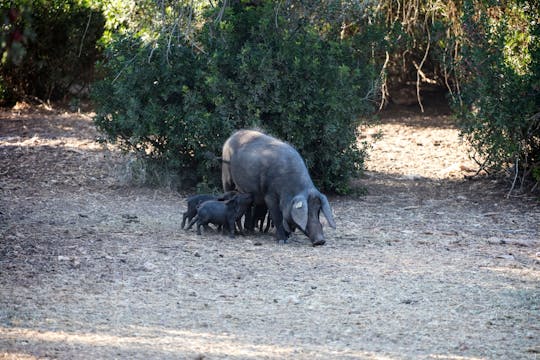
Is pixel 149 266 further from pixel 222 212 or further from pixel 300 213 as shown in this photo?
pixel 300 213

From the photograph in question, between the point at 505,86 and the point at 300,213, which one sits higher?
the point at 505,86

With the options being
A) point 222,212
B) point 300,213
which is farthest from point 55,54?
point 300,213

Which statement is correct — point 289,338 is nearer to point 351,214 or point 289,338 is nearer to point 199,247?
point 199,247

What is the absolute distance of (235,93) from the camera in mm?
11289

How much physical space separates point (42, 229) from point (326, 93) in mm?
4355

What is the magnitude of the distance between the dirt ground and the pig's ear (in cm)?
30

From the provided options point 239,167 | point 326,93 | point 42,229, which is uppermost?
point 326,93

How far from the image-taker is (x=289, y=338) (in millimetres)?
6098

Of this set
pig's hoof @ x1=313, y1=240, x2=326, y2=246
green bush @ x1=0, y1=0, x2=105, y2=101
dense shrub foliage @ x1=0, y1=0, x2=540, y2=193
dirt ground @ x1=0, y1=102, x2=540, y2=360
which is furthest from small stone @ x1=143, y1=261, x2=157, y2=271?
green bush @ x1=0, y1=0, x2=105, y2=101

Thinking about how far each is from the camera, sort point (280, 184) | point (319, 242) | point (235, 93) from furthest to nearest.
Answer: point (235, 93) < point (280, 184) < point (319, 242)

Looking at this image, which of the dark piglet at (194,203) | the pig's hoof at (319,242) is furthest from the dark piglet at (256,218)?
the pig's hoof at (319,242)

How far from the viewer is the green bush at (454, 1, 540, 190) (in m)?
11.3

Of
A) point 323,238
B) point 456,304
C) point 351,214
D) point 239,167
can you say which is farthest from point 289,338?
point 351,214

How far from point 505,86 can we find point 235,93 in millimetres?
3697
